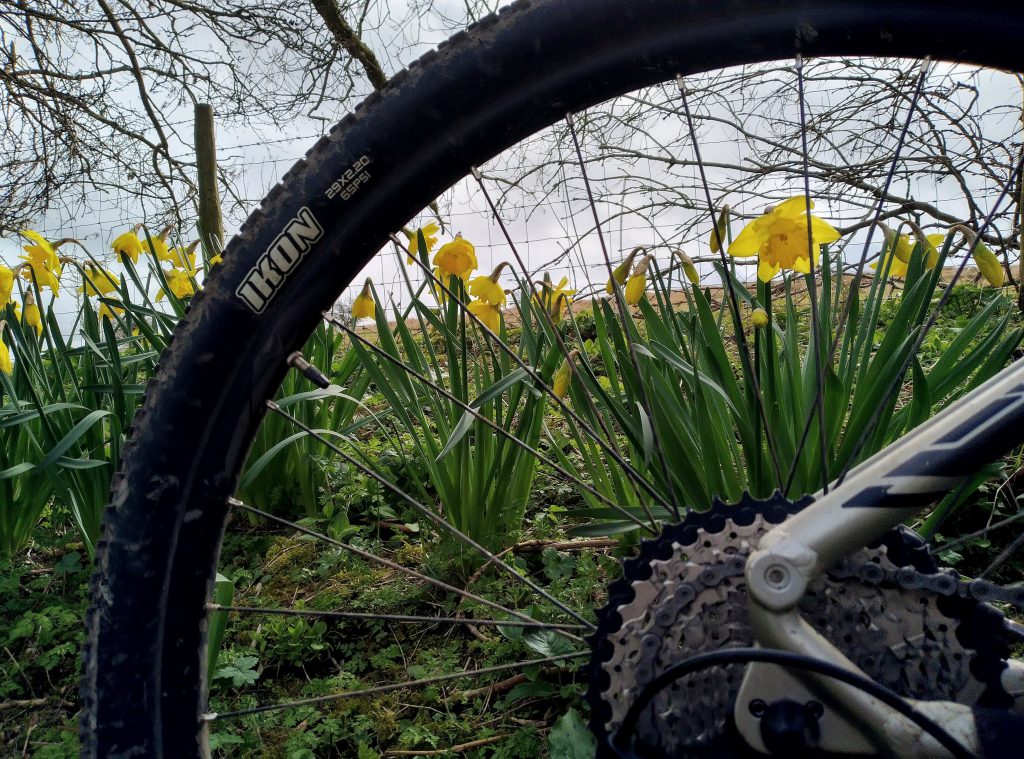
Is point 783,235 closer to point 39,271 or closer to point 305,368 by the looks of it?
point 305,368

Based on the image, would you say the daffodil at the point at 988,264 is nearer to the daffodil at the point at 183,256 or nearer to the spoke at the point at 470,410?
the spoke at the point at 470,410

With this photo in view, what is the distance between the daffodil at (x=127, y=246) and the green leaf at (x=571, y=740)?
155cm

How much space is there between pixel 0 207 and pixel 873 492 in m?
5.68

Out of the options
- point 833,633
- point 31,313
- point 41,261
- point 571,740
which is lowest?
point 571,740

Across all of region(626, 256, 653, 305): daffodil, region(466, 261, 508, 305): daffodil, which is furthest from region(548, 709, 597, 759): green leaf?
region(466, 261, 508, 305): daffodil

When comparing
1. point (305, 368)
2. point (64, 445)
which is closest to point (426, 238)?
point (64, 445)

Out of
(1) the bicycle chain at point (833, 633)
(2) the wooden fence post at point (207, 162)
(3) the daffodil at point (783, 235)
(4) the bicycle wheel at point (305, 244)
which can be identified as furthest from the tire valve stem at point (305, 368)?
(2) the wooden fence post at point (207, 162)

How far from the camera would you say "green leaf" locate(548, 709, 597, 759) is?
1.06 meters

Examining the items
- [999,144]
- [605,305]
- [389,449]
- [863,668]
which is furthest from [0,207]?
[863,668]

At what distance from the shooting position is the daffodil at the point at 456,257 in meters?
1.60

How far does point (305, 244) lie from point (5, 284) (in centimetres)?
141

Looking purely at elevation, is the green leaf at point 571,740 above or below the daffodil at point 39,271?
below

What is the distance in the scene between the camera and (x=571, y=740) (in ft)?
3.54

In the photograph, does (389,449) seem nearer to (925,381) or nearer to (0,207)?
(925,381)
